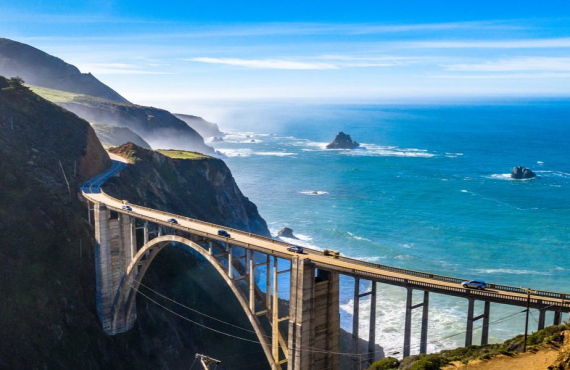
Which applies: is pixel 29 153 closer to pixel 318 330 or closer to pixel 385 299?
pixel 318 330

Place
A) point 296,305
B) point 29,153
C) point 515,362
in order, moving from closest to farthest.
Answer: point 515,362 → point 296,305 → point 29,153

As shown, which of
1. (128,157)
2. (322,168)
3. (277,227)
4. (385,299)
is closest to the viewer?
(385,299)

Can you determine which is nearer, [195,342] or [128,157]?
[195,342]

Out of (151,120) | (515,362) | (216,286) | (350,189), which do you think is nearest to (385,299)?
(216,286)

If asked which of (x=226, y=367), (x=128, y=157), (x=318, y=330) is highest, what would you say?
(x=128, y=157)

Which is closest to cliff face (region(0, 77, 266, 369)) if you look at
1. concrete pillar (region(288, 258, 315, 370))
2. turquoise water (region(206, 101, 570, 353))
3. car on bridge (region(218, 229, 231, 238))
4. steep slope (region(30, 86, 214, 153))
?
car on bridge (region(218, 229, 231, 238))

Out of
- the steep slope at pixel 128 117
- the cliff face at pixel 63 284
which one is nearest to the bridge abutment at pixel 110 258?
the cliff face at pixel 63 284

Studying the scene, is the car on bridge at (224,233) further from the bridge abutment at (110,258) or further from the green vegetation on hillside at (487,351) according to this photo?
the green vegetation on hillside at (487,351)
